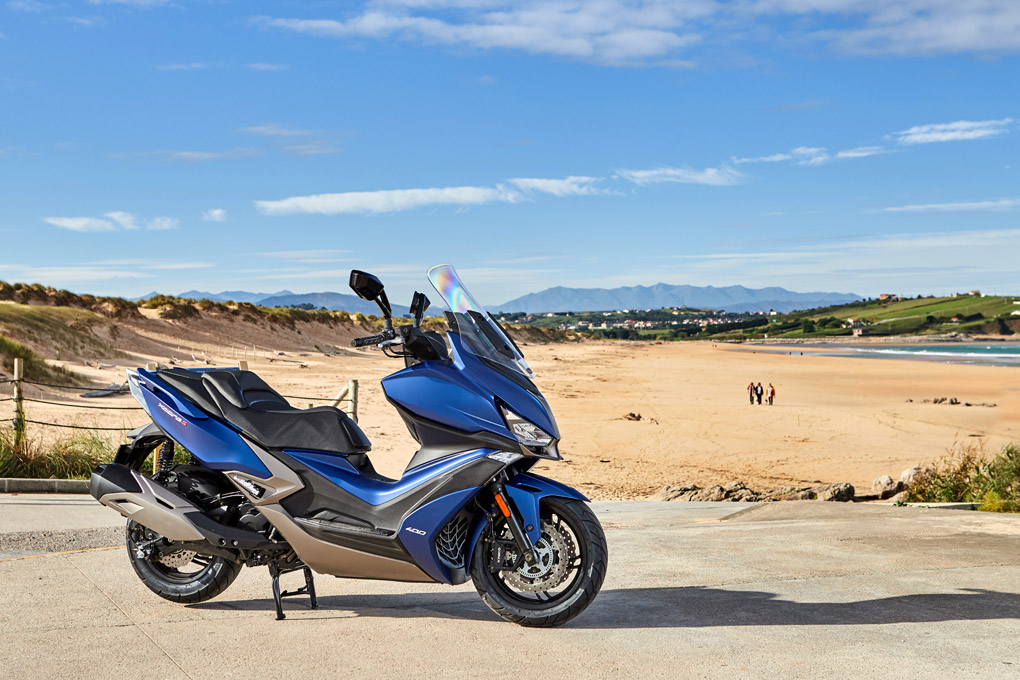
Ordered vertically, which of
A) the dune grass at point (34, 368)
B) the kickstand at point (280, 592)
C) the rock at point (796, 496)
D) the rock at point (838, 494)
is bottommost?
the rock at point (796, 496)

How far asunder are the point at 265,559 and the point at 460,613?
1115mm

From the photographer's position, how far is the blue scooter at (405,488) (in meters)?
4.55

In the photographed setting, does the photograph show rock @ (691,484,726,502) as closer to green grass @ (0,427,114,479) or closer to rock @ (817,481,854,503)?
rock @ (817,481,854,503)

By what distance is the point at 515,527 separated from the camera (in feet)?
14.8

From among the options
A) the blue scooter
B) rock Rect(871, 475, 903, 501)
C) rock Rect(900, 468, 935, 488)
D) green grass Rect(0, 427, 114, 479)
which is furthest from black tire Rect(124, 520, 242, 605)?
rock Rect(871, 475, 903, 501)

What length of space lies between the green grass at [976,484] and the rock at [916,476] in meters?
0.13

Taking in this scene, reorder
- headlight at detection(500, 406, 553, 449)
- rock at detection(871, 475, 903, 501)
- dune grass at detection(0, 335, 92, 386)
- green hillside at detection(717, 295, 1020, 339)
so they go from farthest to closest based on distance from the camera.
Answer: green hillside at detection(717, 295, 1020, 339), dune grass at detection(0, 335, 92, 386), rock at detection(871, 475, 903, 501), headlight at detection(500, 406, 553, 449)

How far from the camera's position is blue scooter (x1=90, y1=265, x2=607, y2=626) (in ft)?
14.9

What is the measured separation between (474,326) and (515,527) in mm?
1117

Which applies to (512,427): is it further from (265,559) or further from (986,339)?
(986,339)

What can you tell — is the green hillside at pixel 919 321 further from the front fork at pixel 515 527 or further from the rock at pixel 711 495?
the front fork at pixel 515 527

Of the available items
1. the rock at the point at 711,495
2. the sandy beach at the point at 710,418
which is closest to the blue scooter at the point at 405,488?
the rock at the point at 711,495

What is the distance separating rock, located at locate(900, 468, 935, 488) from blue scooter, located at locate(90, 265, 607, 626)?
8881mm

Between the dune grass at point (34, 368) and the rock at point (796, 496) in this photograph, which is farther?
the dune grass at point (34, 368)
